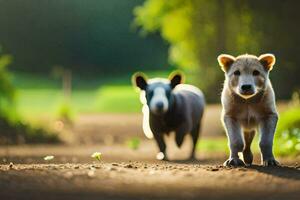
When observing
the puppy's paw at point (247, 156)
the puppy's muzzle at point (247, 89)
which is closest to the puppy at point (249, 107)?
the puppy's muzzle at point (247, 89)

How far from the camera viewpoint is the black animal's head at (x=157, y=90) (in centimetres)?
1306

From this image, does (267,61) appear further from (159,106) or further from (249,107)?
(159,106)

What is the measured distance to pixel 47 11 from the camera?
36312 millimetres

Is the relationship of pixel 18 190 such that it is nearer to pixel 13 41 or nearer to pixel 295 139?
pixel 295 139

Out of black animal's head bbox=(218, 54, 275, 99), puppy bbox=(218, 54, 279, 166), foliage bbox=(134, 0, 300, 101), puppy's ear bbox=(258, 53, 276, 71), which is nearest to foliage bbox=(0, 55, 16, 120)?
foliage bbox=(134, 0, 300, 101)

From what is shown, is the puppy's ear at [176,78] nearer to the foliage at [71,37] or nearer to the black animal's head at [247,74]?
the black animal's head at [247,74]

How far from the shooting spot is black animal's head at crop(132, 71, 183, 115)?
42.9 ft

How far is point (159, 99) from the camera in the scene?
43.0 ft

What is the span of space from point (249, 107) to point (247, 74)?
0.46 m

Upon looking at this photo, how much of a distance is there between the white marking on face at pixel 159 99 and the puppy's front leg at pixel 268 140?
3.22 m

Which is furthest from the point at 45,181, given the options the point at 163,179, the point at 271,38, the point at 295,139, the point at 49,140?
the point at 271,38

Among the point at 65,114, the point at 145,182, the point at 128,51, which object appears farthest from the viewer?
the point at 128,51

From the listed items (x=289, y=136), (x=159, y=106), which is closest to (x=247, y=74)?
(x=159, y=106)

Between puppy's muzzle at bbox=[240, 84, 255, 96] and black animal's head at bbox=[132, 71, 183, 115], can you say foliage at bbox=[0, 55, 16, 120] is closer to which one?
black animal's head at bbox=[132, 71, 183, 115]
